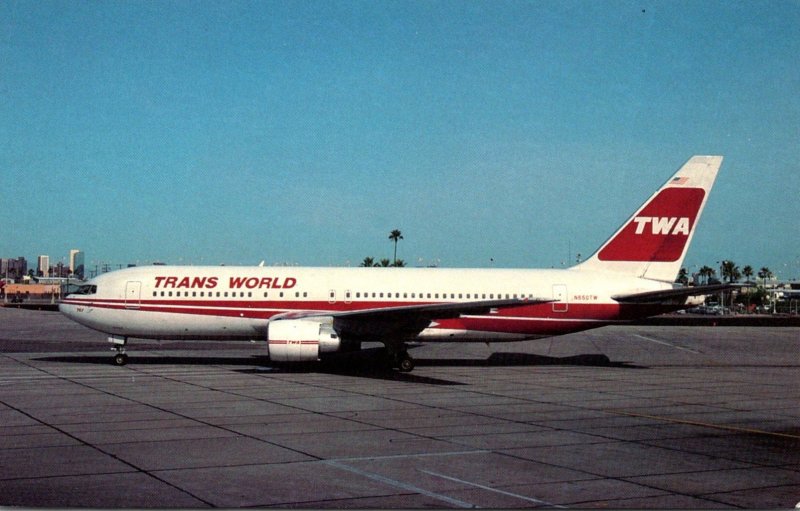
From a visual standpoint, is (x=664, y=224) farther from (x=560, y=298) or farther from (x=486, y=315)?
(x=486, y=315)

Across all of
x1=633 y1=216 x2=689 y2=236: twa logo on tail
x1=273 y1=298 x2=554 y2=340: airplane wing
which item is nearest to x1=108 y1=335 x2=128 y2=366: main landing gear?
x1=273 y1=298 x2=554 y2=340: airplane wing

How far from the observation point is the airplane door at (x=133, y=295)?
27422 millimetres

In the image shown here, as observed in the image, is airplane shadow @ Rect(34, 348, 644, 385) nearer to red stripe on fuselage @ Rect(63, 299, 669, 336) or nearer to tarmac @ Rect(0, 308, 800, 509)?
tarmac @ Rect(0, 308, 800, 509)

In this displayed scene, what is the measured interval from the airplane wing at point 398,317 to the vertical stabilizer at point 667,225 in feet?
19.8

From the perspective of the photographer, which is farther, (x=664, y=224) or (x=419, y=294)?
(x=664, y=224)

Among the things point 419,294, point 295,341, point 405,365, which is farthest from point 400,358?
point 295,341

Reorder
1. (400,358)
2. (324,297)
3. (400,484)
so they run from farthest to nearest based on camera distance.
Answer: (324,297)
(400,358)
(400,484)

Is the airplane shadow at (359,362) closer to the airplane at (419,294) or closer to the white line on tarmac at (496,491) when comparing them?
the airplane at (419,294)

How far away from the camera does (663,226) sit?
29.5 m

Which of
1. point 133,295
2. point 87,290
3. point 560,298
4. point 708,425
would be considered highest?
point 87,290

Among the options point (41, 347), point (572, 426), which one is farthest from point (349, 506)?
point (41, 347)

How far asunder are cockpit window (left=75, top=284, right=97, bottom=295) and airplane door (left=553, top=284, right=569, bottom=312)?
16.9 metres

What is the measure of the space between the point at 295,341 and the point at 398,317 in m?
3.54

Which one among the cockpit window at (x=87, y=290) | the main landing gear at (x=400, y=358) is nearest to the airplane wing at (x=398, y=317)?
the main landing gear at (x=400, y=358)
